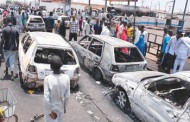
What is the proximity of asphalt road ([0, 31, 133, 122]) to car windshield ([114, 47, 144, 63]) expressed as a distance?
47.2 inches

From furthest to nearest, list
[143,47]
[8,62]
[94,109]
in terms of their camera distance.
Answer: [143,47] → [8,62] → [94,109]

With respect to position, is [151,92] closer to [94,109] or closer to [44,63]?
[94,109]

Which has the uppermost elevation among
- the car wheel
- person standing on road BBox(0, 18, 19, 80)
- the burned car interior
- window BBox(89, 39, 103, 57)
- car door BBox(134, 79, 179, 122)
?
person standing on road BBox(0, 18, 19, 80)

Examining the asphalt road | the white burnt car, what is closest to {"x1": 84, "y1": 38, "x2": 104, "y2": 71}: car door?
the asphalt road

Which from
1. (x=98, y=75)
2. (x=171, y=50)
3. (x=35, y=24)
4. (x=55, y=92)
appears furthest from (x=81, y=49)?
(x=35, y=24)

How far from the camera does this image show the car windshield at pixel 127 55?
8.68 meters

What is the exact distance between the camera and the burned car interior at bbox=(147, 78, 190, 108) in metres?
5.42

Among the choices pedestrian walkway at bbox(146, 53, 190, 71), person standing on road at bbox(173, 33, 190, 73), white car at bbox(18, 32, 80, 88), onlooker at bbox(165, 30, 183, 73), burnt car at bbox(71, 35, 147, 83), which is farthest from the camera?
pedestrian walkway at bbox(146, 53, 190, 71)

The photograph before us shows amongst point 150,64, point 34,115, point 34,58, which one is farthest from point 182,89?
point 150,64

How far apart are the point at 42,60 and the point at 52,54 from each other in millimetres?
350

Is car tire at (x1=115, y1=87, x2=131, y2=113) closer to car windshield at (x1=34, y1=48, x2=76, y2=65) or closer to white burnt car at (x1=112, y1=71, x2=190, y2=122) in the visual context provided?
white burnt car at (x1=112, y1=71, x2=190, y2=122)

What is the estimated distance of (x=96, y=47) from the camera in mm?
10008

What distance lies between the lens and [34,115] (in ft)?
19.5

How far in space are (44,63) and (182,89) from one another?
381cm
